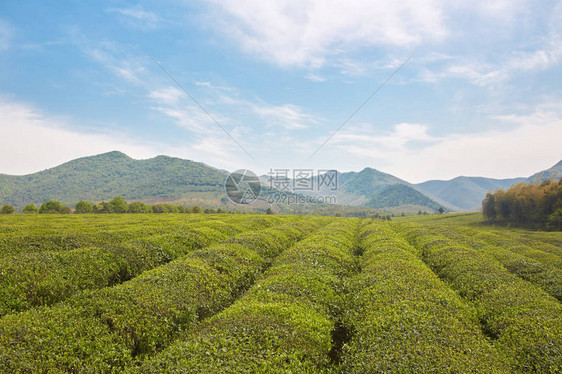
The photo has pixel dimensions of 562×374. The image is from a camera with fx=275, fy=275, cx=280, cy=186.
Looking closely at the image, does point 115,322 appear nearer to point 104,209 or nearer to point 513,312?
point 513,312

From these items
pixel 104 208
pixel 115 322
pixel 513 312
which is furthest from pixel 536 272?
pixel 104 208

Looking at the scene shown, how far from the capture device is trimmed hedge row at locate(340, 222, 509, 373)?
8.41 meters

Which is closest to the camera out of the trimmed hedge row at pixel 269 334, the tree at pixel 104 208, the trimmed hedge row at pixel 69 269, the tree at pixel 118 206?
the trimmed hedge row at pixel 269 334

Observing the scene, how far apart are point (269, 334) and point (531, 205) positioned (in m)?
106

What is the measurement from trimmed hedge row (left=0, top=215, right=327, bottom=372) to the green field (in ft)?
0.15

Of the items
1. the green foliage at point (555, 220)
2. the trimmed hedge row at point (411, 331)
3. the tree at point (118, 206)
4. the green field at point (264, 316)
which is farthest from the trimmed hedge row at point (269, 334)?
the tree at point (118, 206)

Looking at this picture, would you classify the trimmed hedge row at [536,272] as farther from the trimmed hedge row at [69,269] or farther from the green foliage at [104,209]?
the green foliage at [104,209]

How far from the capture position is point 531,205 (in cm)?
8319

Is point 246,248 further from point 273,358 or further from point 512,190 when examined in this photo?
point 512,190

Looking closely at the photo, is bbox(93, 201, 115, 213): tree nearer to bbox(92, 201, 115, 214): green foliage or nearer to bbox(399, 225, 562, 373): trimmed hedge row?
bbox(92, 201, 115, 214): green foliage

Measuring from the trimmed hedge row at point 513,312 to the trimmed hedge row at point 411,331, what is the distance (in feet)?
2.76

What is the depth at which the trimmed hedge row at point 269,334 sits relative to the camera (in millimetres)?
8328

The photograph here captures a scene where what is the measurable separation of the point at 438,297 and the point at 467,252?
1372cm

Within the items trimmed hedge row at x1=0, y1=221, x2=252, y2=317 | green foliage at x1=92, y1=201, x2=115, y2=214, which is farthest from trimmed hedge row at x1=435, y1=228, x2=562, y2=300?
green foliage at x1=92, y1=201, x2=115, y2=214
